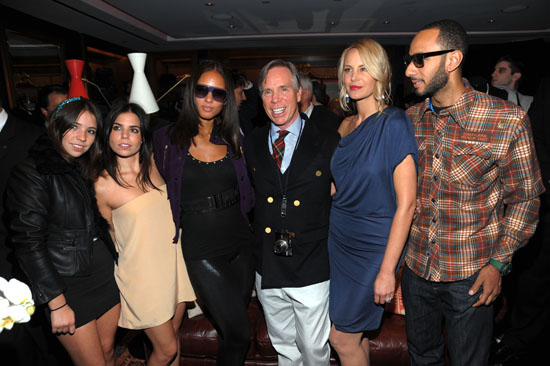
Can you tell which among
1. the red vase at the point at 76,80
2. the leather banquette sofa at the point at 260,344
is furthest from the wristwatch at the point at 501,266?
the red vase at the point at 76,80

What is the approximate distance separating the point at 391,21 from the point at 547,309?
8.11 meters

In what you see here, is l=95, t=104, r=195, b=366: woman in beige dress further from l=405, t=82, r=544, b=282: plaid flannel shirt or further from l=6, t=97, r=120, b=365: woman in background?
l=405, t=82, r=544, b=282: plaid flannel shirt

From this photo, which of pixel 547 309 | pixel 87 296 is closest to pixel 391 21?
pixel 547 309

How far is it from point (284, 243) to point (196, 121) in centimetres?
102

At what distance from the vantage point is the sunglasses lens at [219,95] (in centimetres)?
234

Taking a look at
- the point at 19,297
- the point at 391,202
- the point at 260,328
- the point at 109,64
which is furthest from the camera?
the point at 109,64

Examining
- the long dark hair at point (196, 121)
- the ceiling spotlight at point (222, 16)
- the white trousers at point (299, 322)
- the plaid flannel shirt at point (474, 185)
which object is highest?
the ceiling spotlight at point (222, 16)

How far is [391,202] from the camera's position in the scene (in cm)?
188

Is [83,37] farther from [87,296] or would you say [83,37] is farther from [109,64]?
[87,296]

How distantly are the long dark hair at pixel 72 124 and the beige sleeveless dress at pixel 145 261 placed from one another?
313 millimetres

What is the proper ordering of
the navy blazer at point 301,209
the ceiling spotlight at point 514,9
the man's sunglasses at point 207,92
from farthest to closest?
1. the ceiling spotlight at point 514,9
2. the man's sunglasses at point 207,92
3. the navy blazer at point 301,209

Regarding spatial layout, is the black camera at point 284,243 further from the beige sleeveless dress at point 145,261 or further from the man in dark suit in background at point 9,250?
the man in dark suit in background at point 9,250

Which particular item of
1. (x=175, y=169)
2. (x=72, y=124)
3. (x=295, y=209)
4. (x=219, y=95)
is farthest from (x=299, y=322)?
(x=72, y=124)

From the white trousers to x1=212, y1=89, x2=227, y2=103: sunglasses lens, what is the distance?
1.22 m
